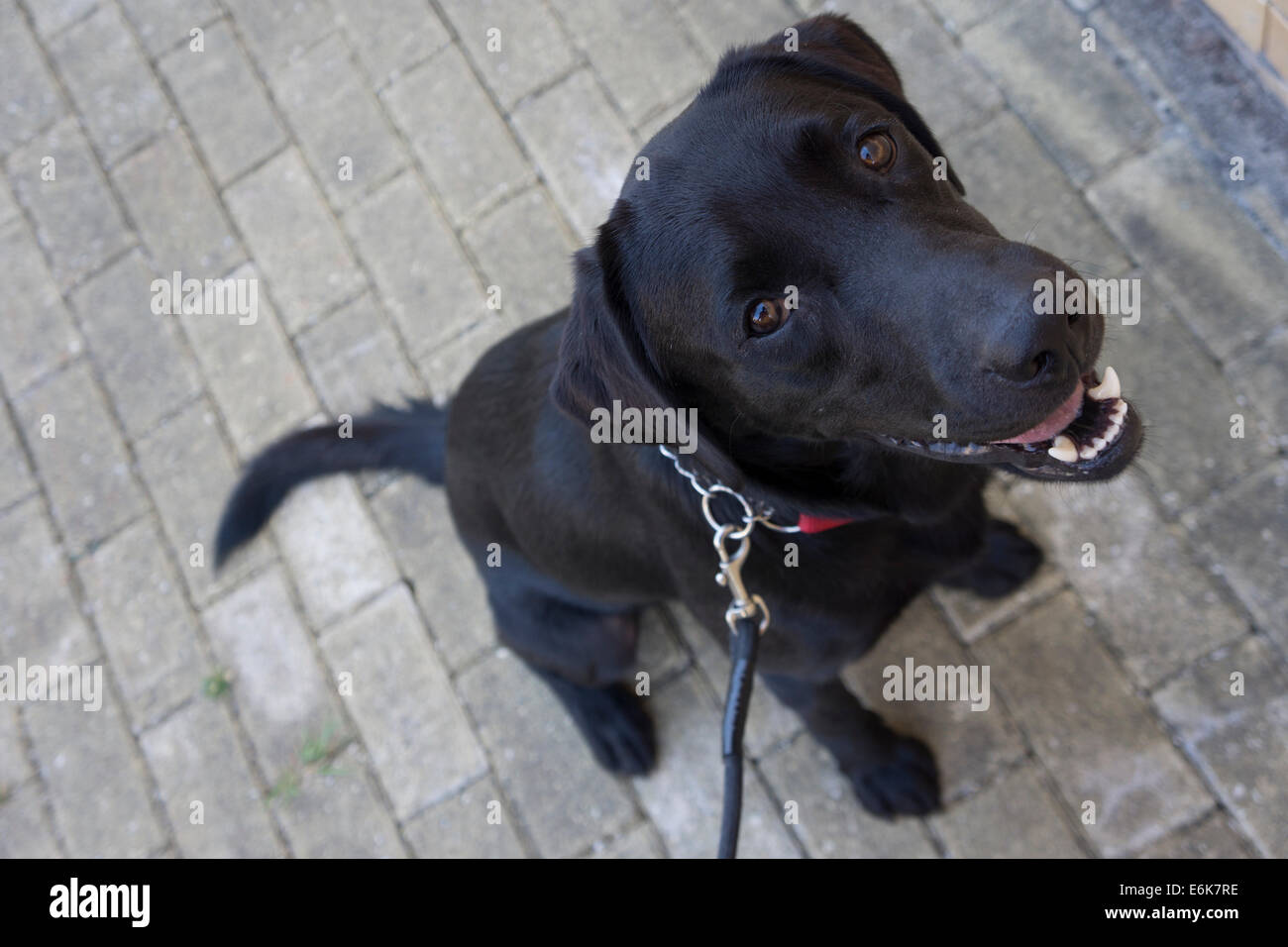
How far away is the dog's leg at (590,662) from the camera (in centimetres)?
289

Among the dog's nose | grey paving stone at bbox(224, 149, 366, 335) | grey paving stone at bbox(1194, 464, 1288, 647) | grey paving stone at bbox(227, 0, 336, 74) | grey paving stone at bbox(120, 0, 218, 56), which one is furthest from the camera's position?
grey paving stone at bbox(120, 0, 218, 56)

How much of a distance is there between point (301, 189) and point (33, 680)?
6.77ft

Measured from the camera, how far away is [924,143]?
7.01ft

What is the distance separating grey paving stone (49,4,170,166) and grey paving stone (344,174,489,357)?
1.10 m

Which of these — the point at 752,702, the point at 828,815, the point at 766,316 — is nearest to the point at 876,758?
the point at 828,815

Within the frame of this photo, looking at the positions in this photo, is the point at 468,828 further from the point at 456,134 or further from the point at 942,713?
the point at 456,134

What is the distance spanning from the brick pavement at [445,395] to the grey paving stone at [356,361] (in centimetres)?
1

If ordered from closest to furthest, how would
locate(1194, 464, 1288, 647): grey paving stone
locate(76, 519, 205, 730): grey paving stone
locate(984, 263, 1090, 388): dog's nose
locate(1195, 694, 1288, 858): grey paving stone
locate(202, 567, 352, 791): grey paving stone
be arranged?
1. locate(984, 263, 1090, 388): dog's nose
2. locate(1195, 694, 1288, 858): grey paving stone
3. locate(1194, 464, 1288, 647): grey paving stone
4. locate(202, 567, 352, 791): grey paving stone
5. locate(76, 519, 205, 730): grey paving stone

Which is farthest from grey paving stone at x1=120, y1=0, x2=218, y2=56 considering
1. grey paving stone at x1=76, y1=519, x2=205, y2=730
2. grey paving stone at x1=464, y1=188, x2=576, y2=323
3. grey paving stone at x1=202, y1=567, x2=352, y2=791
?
grey paving stone at x1=202, y1=567, x2=352, y2=791

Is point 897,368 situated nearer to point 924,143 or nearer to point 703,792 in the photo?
point 924,143

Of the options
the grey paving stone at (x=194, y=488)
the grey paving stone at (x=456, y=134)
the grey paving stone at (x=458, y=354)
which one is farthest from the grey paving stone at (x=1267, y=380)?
the grey paving stone at (x=194, y=488)

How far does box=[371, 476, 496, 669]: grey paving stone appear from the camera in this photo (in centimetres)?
333

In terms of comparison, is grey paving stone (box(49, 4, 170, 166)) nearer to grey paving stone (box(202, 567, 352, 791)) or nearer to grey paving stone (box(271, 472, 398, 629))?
grey paving stone (box(271, 472, 398, 629))
